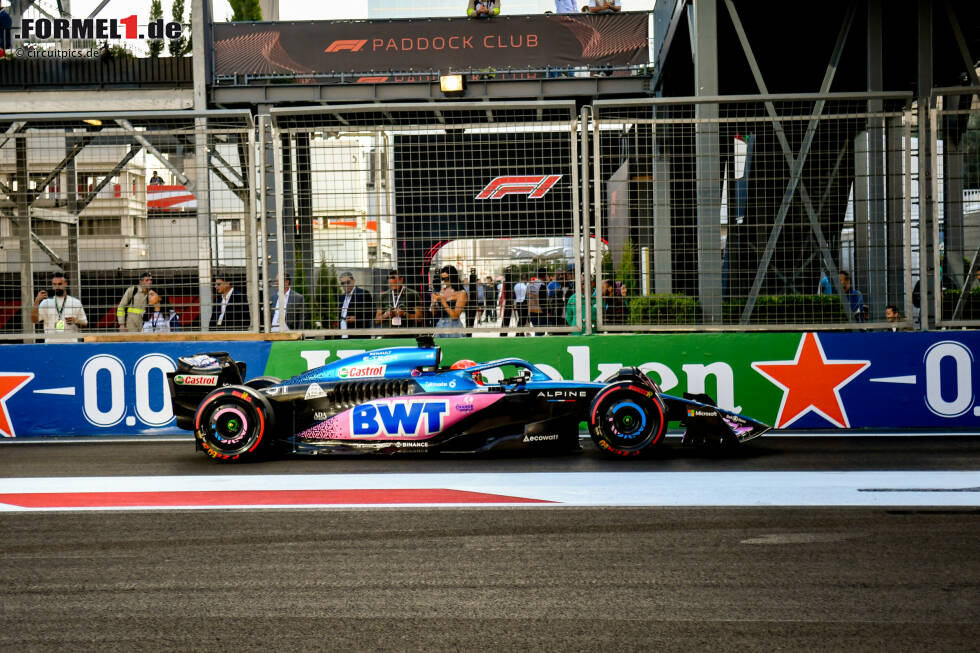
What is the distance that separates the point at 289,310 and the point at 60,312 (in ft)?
6.97

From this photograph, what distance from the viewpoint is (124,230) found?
9484mm

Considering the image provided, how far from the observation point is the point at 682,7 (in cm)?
1739

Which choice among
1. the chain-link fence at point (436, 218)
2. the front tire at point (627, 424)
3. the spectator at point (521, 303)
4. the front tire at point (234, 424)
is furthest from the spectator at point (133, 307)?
the front tire at point (627, 424)

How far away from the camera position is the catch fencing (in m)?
9.23

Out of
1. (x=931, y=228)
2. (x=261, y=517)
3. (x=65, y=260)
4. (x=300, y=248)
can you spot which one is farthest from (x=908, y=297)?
(x=65, y=260)

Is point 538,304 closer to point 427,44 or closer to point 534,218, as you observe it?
point 534,218

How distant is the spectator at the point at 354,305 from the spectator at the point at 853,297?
13.9 ft

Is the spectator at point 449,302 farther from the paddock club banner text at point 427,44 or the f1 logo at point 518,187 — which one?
the paddock club banner text at point 427,44

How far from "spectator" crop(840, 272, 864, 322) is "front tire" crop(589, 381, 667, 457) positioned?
2676 mm

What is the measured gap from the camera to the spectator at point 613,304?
9.54 metres

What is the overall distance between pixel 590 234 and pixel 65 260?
190 inches

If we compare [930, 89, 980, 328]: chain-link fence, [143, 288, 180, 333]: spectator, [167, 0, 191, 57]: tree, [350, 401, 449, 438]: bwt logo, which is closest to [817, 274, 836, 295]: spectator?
[930, 89, 980, 328]: chain-link fence

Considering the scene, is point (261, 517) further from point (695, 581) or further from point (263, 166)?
point (263, 166)

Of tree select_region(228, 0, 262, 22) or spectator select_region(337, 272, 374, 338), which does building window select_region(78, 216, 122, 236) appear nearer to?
spectator select_region(337, 272, 374, 338)
